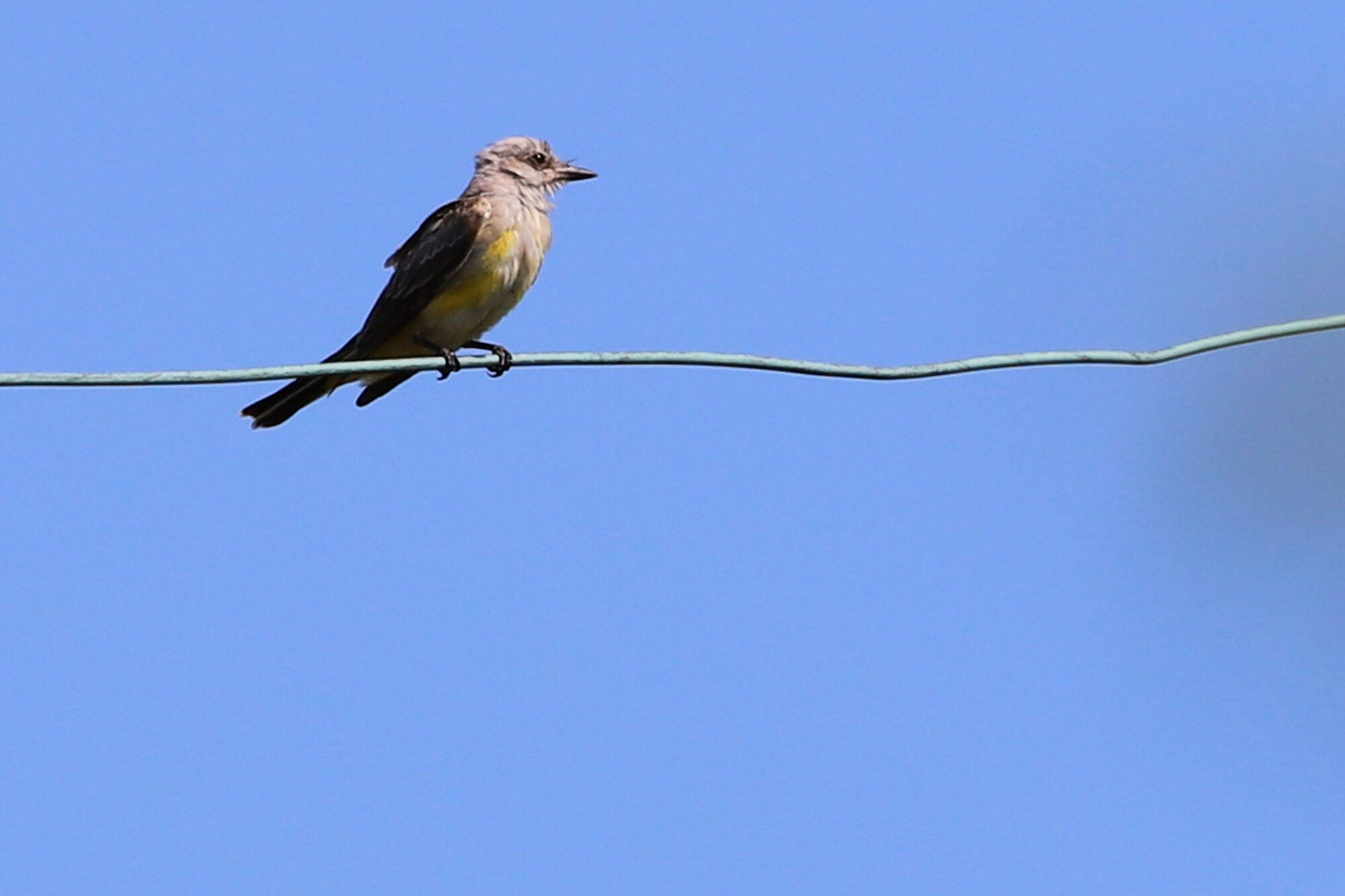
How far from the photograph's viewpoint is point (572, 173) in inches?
386

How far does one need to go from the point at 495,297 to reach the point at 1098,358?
4579mm

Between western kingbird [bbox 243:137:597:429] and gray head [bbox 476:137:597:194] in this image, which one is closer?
western kingbird [bbox 243:137:597:429]

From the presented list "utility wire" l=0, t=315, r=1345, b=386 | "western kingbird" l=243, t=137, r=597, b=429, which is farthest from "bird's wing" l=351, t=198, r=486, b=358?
"utility wire" l=0, t=315, r=1345, b=386

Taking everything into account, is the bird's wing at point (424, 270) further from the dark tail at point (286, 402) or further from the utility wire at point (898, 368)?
the utility wire at point (898, 368)

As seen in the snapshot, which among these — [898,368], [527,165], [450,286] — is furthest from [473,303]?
[898,368]

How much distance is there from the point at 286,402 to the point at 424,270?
0.95m

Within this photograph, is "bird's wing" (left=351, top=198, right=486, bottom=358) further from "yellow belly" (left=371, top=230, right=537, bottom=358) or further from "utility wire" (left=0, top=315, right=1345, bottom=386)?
"utility wire" (left=0, top=315, right=1345, bottom=386)

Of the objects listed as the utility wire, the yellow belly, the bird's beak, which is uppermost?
the bird's beak

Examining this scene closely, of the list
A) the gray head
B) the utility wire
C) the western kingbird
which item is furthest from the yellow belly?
the utility wire

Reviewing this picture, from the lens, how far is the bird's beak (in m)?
9.78

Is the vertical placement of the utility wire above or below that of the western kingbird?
below

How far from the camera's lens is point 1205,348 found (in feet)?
16.2

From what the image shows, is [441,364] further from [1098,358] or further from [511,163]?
[511,163]

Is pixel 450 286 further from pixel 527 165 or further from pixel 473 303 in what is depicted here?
pixel 527 165
